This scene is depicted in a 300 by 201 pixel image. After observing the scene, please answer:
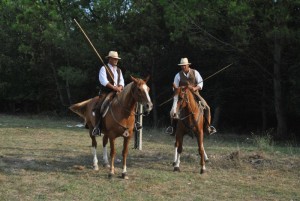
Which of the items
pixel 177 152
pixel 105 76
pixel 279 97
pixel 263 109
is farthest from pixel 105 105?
pixel 263 109

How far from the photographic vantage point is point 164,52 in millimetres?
25125

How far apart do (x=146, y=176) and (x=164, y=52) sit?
16537 millimetres

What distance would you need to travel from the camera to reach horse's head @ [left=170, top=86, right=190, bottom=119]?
8953 mm

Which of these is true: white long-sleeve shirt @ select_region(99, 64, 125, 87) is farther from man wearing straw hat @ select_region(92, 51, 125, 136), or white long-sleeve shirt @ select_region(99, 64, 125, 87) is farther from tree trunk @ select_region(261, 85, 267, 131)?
tree trunk @ select_region(261, 85, 267, 131)

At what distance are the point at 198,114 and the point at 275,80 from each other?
1128 cm

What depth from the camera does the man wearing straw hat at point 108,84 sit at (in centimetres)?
952

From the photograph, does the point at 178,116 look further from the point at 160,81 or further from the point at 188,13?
the point at 160,81

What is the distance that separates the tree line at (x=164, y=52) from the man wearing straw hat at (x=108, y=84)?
875 centimetres

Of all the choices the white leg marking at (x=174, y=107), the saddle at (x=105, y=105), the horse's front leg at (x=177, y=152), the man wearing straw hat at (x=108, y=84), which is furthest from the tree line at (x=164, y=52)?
the saddle at (x=105, y=105)

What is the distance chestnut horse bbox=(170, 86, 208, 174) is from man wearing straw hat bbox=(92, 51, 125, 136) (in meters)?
1.42

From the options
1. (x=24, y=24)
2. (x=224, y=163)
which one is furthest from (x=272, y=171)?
(x=24, y=24)

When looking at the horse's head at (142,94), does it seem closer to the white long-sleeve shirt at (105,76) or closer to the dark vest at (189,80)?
the white long-sleeve shirt at (105,76)

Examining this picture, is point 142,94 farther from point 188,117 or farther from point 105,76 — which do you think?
point 188,117

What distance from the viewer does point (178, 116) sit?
937 centimetres
